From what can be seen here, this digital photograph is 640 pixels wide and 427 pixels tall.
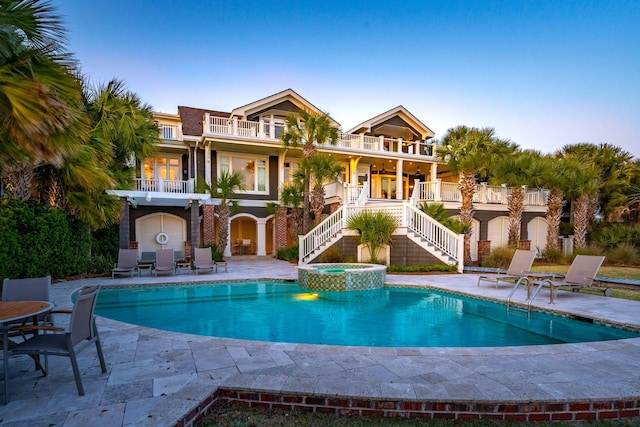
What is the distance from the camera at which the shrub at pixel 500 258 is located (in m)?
14.2

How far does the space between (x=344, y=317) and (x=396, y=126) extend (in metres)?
19.1

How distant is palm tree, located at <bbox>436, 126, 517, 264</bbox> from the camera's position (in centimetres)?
1528

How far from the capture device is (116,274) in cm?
1238

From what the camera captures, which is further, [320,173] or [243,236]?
[243,236]

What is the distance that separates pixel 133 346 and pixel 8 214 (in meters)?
6.82

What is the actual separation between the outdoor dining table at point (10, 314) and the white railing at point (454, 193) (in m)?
17.0

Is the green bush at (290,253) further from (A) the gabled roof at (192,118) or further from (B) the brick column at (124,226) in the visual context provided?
(A) the gabled roof at (192,118)

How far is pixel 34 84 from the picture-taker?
400cm

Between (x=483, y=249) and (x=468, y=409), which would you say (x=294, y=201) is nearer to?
(x=483, y=249)

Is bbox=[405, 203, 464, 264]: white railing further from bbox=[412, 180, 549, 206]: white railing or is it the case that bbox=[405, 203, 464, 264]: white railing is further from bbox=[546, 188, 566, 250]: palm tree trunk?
bbox=[546, 188, 566, 250]: palm tree trunk

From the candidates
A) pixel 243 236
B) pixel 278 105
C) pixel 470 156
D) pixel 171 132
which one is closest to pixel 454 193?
pixel 470 156

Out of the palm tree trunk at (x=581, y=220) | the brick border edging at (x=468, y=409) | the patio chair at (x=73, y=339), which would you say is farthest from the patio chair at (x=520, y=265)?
the palm tree trunk at (x=581, y=220)

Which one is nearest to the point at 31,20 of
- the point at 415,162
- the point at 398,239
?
the point at 398,239

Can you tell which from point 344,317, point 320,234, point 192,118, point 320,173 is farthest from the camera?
point 192,118
